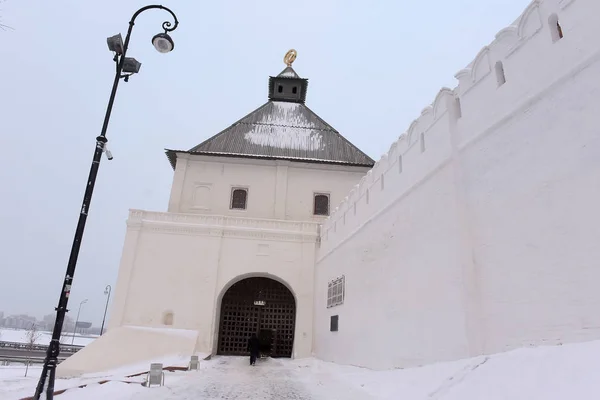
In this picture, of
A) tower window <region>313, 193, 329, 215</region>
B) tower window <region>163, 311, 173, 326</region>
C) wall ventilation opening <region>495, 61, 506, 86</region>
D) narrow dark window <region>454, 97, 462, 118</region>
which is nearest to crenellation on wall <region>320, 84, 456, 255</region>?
narrow dark window <region>454, 97, 462, 118</region>

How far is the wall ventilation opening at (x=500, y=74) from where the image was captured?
623cm

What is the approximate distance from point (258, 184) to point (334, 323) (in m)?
9.83

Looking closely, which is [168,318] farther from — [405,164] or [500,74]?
[500,74]

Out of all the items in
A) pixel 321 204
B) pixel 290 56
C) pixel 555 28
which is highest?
pixel 290 56

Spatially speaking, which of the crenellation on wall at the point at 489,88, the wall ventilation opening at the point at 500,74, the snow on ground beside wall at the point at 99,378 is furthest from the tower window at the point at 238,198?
the wall ventilation opening at the point at 500,74

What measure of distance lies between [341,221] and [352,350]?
4.65 metres

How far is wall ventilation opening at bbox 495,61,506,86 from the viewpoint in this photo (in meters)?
6.23

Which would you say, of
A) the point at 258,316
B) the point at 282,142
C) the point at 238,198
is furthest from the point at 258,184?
the point at 258,316

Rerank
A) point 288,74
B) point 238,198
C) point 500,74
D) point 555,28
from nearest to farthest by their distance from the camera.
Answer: point 555,28, point 500,74, point 238,198, point 288,74

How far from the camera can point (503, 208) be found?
577 centimetres

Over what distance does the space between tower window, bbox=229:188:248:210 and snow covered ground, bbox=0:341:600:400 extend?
1079cm

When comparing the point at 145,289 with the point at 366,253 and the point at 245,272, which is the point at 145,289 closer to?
the point at 245,272

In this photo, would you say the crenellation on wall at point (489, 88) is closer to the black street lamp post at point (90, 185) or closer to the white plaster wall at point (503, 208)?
the white plaster wall at point (503, 208)

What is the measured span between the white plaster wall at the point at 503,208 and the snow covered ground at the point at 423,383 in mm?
531
